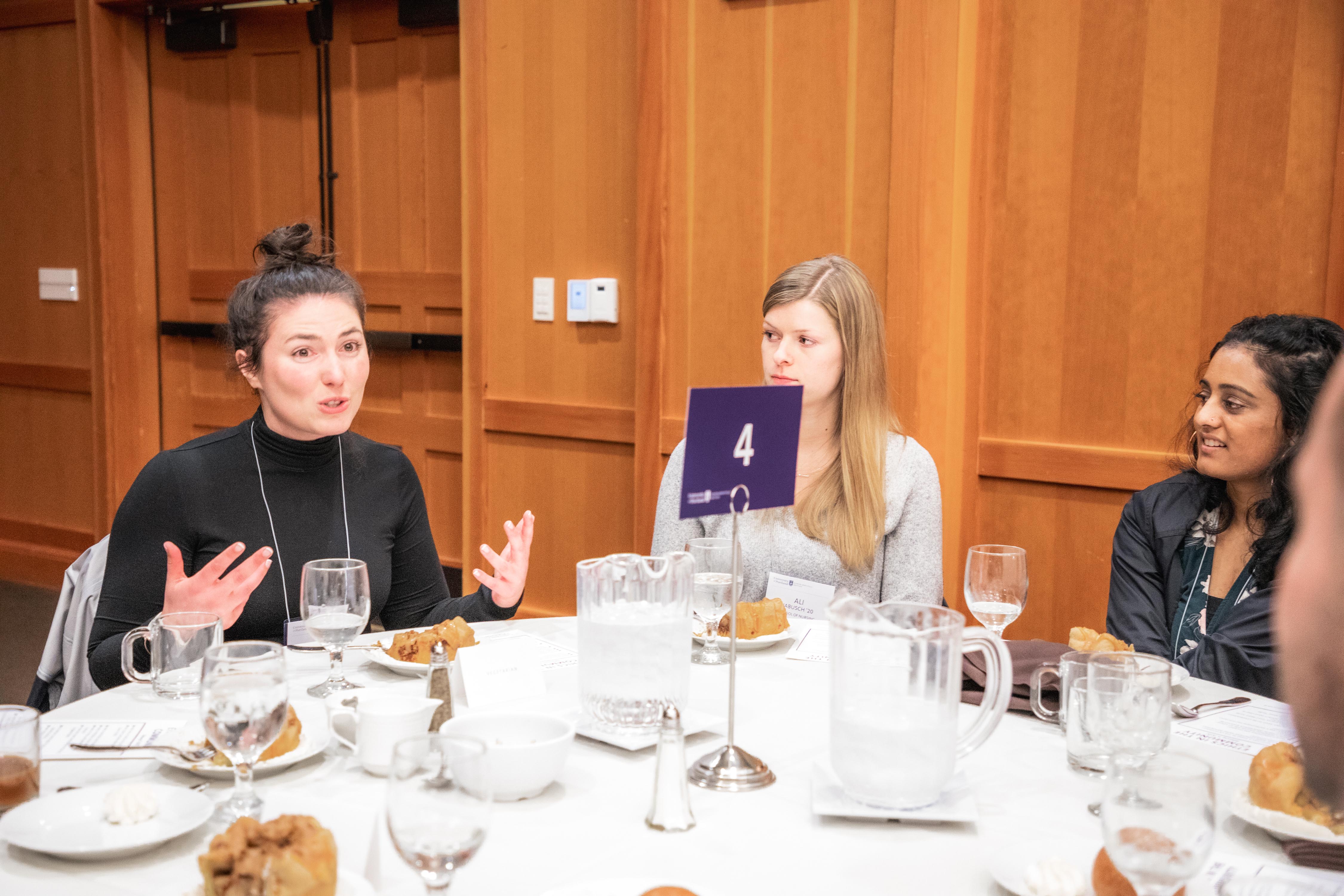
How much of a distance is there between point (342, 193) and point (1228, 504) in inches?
150

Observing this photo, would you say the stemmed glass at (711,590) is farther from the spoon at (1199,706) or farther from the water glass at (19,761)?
the water glass at (19,761)

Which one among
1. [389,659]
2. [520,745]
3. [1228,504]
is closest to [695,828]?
[520,745]

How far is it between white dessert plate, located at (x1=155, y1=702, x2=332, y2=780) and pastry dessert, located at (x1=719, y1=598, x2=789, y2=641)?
634 millimetres

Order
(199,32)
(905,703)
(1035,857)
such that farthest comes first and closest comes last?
(199,32), (905,703), (1035,857)

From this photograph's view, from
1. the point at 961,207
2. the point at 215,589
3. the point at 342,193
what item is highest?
the point at 342,193

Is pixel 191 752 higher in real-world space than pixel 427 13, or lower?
lower

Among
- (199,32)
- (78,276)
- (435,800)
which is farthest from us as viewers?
(78,276)

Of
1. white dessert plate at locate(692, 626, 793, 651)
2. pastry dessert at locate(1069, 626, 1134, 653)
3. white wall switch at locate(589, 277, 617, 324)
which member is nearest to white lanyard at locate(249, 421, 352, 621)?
white dessert plate at locate(692, 626, 793, 651)

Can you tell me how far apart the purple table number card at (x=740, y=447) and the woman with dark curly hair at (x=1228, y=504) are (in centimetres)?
106

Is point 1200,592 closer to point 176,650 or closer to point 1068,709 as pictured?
point 1068,709

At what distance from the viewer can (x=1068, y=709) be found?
125cm

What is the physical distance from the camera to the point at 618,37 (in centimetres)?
367

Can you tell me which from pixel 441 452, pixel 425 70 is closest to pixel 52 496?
pixel 441 452

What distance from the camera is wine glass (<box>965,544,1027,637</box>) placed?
1588mm
